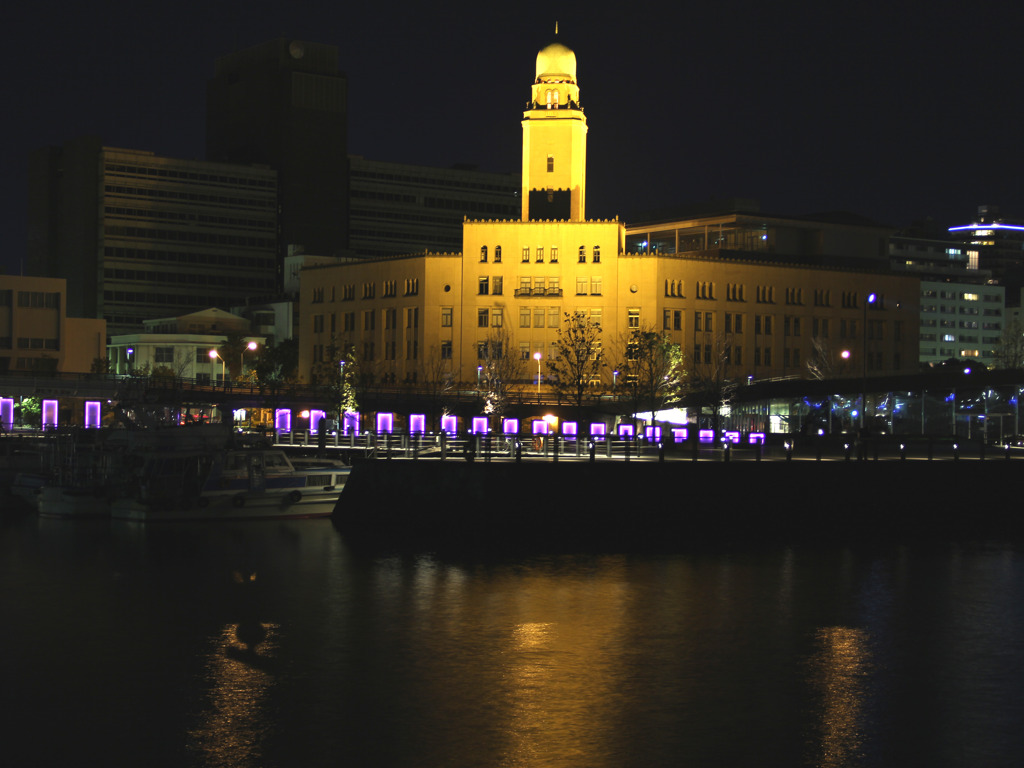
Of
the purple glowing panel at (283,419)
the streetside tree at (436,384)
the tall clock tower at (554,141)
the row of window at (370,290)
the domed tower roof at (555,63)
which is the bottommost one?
the purple glowing panel at (283,419)

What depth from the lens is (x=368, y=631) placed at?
134ft

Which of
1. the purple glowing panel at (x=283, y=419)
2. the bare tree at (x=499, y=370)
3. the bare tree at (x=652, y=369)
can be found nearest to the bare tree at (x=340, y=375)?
the purple glowing panel at (x=283, y=419)

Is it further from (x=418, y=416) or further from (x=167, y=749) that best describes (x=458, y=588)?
(x=418, y=416)

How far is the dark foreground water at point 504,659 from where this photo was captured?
29266mm

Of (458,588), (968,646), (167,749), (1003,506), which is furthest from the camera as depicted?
(1003,506)

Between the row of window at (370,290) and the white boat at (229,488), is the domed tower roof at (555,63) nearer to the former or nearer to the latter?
the row of window at (370,290)

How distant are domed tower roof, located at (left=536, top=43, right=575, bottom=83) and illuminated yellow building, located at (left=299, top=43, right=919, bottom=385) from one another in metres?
0.14

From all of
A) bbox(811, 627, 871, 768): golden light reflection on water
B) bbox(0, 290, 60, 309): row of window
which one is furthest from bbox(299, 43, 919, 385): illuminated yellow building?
bbox(811, 627, 871, 768): golden light reflection on water

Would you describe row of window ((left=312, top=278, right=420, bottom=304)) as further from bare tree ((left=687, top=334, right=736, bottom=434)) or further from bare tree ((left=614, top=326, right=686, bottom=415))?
bare tree ((left=687, top=334, right=736, bottom=434))

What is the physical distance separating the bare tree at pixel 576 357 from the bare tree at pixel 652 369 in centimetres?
284

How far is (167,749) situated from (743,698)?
13254mm

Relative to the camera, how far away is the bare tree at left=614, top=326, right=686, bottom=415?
380 feet

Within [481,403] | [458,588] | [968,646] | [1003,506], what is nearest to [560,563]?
[458,588]

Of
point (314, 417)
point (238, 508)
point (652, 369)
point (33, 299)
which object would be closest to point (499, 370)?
point (652, 369)
